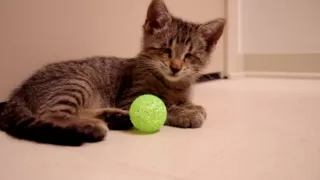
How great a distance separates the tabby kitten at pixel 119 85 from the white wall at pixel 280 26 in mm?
1809

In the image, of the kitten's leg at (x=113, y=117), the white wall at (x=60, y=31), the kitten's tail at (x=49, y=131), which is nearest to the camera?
the kitten's tail at (x=49, y=131)

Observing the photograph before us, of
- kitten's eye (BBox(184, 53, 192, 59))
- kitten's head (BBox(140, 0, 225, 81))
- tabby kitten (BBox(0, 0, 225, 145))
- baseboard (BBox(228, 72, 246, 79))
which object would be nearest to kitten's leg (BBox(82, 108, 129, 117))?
tabby kitten (BBox(0, 0, 225, 145))

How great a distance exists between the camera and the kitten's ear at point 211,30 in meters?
1.45

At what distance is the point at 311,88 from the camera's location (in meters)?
2.38

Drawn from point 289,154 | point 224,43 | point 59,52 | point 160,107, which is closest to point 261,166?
point 289,154

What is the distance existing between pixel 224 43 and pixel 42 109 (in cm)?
216

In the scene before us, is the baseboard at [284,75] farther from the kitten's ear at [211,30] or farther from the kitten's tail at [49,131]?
the kitten's tail at [49,131]

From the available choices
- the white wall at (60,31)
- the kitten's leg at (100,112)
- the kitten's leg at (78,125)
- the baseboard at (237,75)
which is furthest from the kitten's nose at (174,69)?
the baseboard at (237,75)

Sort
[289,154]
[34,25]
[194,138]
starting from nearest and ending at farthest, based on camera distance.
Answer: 1. [289,154]
2. [194,138]
3. [34,25]

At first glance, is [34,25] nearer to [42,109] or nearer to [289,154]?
[42,109]

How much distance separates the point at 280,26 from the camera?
3061mm

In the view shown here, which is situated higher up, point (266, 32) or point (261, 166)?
point (266, 32)

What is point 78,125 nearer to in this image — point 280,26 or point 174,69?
point 174,69

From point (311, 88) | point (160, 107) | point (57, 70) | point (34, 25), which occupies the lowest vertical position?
point (311, 88)
